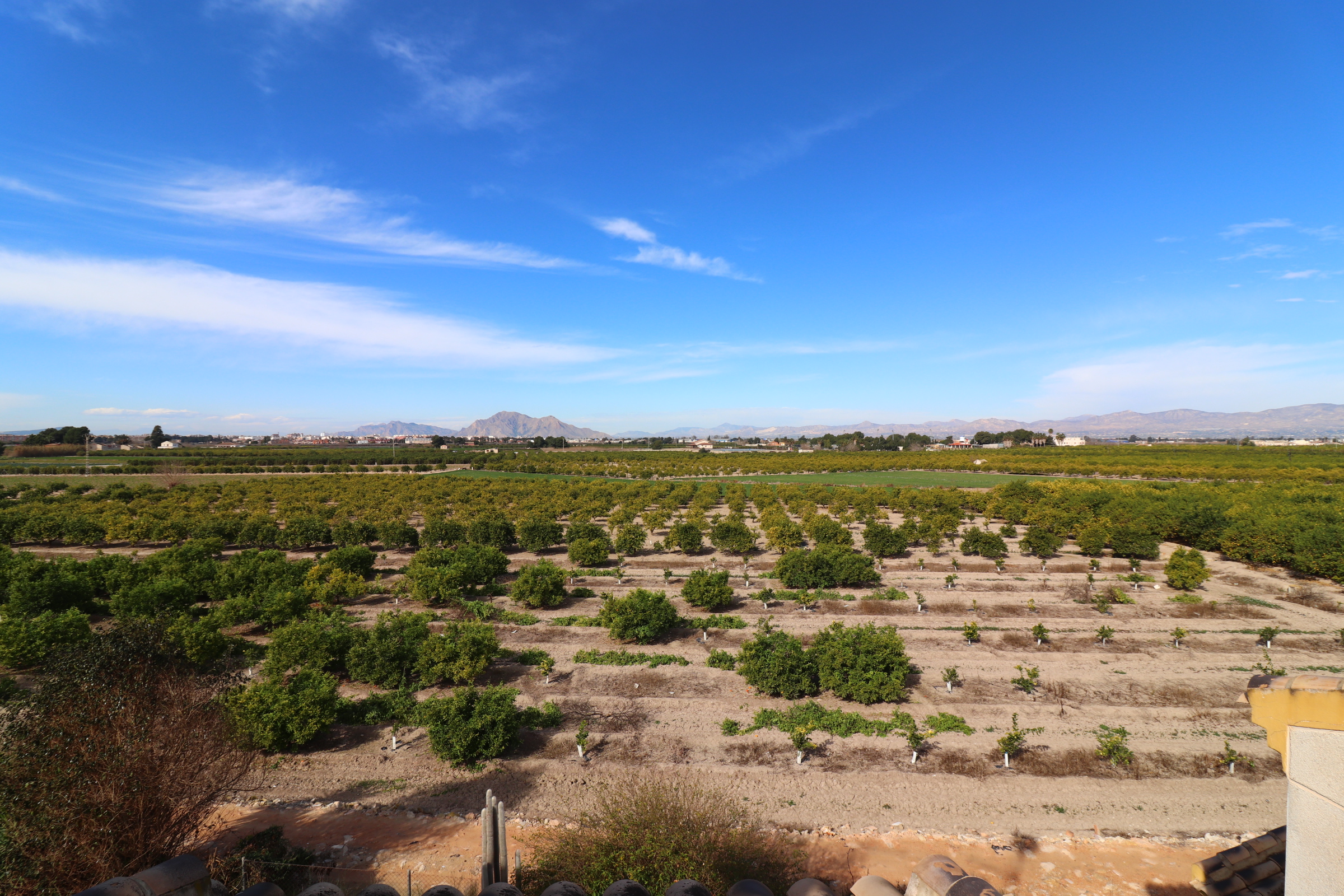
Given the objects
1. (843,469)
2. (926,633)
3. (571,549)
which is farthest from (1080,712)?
(843,469)

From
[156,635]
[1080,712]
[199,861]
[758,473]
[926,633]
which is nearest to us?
[199,861]

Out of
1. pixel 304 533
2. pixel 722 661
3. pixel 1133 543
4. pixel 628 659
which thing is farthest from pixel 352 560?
pixel 1133 543

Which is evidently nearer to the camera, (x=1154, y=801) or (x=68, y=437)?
(x=1154, y=801)

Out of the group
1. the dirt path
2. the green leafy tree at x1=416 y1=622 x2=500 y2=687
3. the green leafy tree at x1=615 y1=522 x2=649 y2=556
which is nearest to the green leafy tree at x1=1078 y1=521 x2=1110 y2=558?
the dirt path

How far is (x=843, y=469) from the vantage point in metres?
99.3

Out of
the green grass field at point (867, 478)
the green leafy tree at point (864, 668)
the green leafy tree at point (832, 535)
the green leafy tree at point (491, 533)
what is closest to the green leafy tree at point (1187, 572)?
the green leafy tree at point (832, 535)

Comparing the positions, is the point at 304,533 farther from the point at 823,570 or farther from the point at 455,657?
the point at 823,570

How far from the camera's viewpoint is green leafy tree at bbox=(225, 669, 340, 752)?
11.9 m

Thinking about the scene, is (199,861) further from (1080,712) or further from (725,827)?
(1080,712)

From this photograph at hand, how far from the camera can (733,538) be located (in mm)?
30906

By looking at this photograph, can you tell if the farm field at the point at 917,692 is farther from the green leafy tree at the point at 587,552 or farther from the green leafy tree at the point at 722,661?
the green leafy tree at the point at 587,552

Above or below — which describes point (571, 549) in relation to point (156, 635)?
below

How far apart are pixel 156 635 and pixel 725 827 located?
8599 mm

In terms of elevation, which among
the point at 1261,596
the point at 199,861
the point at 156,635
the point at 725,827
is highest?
the point at 156,635
